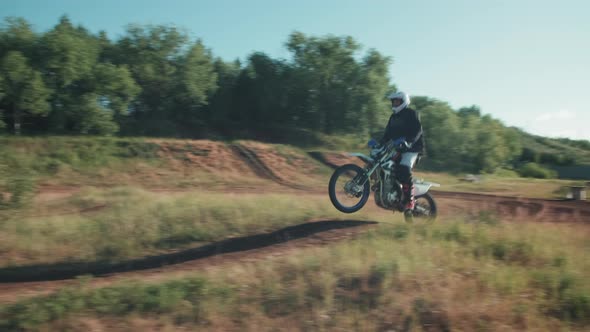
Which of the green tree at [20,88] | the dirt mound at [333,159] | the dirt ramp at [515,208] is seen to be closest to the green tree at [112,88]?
the green tree at [20,88]

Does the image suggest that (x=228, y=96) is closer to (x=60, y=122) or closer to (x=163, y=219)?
(x=60, y=122)

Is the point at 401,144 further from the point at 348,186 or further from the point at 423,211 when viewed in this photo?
the point at 423,211

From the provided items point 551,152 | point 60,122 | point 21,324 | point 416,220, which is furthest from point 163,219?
point 551,152

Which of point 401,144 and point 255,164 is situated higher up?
point 401,144

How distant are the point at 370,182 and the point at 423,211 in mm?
1604

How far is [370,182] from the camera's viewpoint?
8.59 meters

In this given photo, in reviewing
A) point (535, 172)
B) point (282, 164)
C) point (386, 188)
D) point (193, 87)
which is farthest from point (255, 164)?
point (535, 172)

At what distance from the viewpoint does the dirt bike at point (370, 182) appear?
845cm

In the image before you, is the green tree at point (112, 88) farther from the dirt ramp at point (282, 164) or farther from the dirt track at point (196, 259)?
the dirt track at point (196, 259)

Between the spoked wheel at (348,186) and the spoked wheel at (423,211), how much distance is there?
121 centimetres

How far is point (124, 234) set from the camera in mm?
8539

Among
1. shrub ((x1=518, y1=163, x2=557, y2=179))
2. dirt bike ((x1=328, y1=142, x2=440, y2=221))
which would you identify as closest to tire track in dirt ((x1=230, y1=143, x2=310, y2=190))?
dirt bike ((x1=328, y1=142, x2=440, y2=221))

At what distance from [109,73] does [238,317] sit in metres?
29.6

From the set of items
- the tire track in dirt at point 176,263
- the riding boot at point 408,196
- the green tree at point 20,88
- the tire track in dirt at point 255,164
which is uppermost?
the green tree at point 20,88
